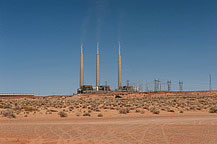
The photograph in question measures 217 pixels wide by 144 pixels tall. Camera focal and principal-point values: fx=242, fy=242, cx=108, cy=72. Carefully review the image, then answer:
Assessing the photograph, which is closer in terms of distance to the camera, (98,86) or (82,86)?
(82,86)

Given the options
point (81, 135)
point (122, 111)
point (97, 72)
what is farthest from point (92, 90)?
point (81, 135)

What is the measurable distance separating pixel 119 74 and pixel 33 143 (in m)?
89.2

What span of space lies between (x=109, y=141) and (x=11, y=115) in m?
14.9

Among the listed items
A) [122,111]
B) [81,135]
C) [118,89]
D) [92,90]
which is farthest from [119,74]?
[81,135]

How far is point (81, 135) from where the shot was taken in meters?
11.8

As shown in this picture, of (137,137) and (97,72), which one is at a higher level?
(97,72)

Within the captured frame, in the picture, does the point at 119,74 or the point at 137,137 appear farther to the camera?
the point at 119,74

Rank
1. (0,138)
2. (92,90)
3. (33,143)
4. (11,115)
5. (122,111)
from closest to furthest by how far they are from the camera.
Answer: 1. (33,143)
2. (0,138)
3. (11,115)
4. (122,111)
5. (92,90)

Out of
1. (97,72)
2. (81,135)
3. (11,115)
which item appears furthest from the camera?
(97,72)

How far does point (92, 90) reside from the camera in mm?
92062

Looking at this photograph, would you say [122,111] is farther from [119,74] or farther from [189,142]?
[119,74]

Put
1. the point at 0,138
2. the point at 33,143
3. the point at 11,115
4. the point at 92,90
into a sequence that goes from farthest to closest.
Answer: the point at 92,90 < the point at 11,115 < the point at 0,138 < the point at 33,143

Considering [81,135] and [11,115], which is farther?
[11,115]

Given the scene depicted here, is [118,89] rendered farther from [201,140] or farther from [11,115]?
[201,140]
